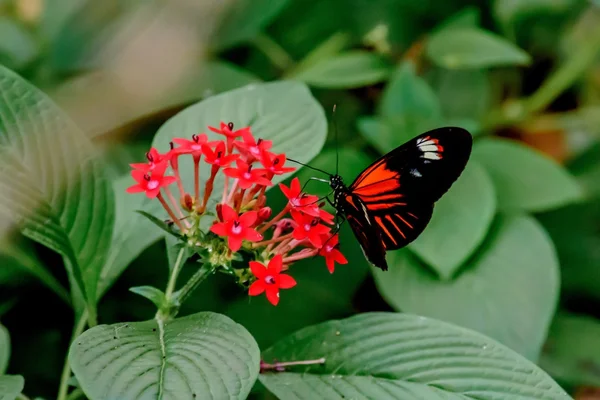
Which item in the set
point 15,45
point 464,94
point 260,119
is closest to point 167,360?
point 260,119

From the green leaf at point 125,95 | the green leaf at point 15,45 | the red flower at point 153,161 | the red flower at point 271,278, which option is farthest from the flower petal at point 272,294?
the green leaf at point 15,45

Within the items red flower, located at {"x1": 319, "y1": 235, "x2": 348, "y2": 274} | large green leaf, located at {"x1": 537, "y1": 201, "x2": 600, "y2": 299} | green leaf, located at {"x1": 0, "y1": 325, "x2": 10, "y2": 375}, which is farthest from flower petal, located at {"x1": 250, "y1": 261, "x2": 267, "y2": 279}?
large green leaf, located at {"x1": 537, "y1": 201, "x2": 600, "y2": 299}

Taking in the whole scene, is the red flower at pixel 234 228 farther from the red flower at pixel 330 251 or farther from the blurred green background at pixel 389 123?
the blurred green background at pixel 389 123

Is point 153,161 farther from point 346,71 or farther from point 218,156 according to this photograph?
point 346,71

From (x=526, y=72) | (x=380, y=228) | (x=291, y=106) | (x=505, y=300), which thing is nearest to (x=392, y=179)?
(x=380, y=228)

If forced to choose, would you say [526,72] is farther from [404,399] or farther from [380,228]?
[404,399]
